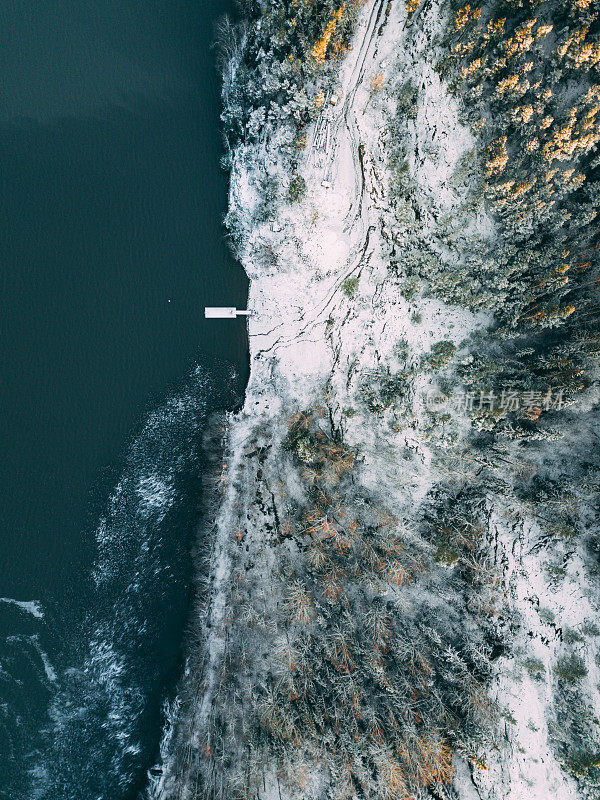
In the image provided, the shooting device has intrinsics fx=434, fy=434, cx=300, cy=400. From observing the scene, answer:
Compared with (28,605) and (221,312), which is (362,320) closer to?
(221,312)

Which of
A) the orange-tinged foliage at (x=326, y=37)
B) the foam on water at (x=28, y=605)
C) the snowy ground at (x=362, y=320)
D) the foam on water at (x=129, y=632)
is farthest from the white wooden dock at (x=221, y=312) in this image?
the foam on water at (x=28, y=605)

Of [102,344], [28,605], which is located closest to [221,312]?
[102,344]

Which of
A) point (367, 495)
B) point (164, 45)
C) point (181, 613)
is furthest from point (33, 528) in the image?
point (164, 45)

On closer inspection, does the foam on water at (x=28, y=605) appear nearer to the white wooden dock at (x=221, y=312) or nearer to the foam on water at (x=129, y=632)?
the foam on water at (x=129, y=632)

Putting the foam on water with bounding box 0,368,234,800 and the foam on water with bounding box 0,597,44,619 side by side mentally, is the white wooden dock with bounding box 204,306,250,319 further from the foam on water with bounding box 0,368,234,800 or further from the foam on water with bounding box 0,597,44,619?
the foam on water with bounding box 0,597,44,619

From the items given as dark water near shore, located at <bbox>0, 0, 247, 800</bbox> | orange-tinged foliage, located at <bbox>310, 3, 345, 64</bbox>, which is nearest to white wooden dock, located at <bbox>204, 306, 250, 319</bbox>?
dark water near shore, located at <bbox>0, 0, 247, 800</bbox>

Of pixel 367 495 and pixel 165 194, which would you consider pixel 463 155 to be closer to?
pixel 165 194

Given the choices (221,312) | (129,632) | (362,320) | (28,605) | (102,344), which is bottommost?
(129,632)

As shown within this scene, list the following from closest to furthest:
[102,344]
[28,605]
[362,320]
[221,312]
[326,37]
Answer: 1. [326,37]
2. [28,605]
3. [362,320]
4. [102,344]
5. [221,312]

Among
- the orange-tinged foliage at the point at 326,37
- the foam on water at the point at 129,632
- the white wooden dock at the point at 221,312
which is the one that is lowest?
the foam on water at the point at 129,632
